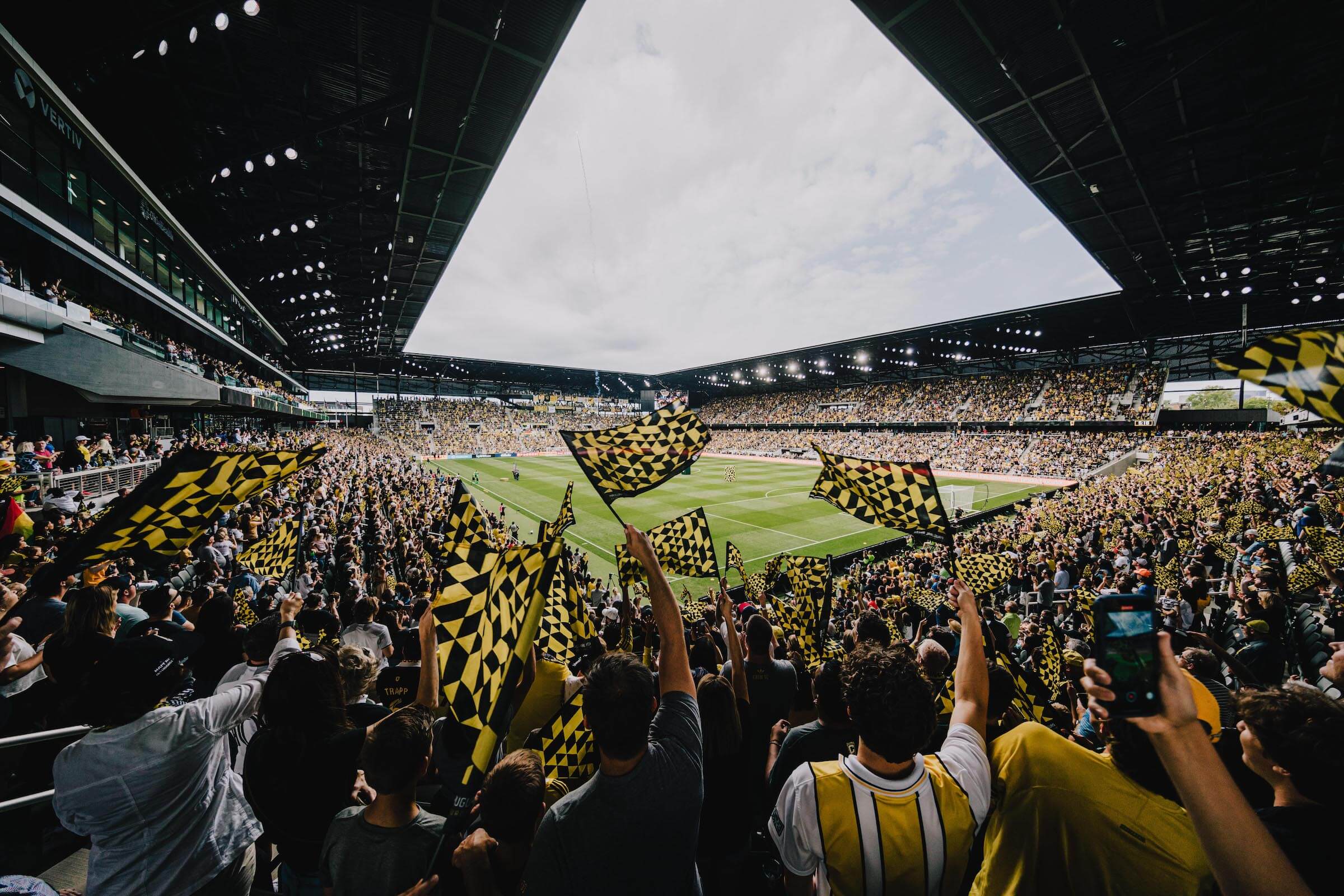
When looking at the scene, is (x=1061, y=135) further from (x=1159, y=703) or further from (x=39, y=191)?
(x=39, y=191)

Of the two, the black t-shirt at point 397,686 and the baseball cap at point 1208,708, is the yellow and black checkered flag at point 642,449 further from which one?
the baseball cap at point 1208,708

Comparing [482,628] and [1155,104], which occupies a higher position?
[1155,104]

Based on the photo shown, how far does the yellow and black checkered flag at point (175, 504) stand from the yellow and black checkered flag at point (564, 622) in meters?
2.60

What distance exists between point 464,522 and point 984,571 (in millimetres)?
6650

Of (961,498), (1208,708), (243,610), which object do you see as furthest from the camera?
(961,498)

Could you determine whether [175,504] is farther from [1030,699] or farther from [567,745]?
[1030,699]

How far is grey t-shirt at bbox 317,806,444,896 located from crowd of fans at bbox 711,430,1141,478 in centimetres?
2741

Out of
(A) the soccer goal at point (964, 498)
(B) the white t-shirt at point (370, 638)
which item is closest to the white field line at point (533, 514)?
(B) the white t-shirt at point (370, 638)

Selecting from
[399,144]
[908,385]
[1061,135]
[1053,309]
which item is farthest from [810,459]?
[399,144]

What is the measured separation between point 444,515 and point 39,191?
1176 centimetres

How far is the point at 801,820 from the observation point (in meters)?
1.80

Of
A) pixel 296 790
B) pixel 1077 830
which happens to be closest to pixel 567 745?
pixel 296 790

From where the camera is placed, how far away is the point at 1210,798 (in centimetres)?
112

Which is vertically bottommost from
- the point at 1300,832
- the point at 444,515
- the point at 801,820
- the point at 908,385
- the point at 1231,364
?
the point at 444,515
